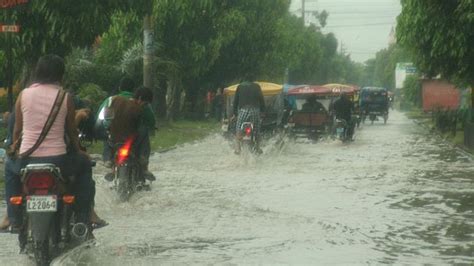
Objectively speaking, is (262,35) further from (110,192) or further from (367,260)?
(367,260)

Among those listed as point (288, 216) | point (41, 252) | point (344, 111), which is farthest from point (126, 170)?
point (344, 111)

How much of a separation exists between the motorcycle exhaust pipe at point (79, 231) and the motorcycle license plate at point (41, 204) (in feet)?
2.78

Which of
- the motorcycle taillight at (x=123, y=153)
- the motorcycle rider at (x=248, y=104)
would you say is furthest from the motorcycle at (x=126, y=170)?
the motorcycle rider at (x=248, y=104)

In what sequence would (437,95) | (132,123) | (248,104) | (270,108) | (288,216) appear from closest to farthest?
(288,216), (132,123), (248,104), (270,108), (437,95)

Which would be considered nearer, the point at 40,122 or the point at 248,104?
the point at 40,122

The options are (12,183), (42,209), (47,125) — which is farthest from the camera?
(12,183)

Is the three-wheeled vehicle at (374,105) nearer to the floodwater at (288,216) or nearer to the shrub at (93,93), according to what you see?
the shrub at (93,93)

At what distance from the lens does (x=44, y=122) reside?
8.50m

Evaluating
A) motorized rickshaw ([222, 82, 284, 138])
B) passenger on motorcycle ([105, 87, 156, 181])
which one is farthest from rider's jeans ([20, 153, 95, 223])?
motorized rickshaw ([222, 82, 284, 138])

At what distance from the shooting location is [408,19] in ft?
84.8

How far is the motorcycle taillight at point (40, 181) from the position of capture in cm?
825

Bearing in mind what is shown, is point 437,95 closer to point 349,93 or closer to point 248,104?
point 349,93

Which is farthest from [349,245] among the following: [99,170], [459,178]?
[99,170]

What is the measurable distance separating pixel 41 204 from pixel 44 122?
70 centimetres
